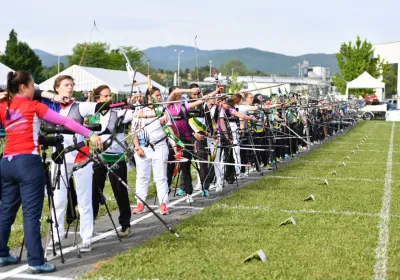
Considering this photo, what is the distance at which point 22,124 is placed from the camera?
20.8 feet

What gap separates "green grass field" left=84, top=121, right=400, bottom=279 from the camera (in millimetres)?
6453

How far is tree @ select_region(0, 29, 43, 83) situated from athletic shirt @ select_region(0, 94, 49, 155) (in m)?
79.5

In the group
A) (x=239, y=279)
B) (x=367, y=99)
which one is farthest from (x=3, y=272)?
(x=367, y=99)

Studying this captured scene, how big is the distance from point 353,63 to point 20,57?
42.7 meters

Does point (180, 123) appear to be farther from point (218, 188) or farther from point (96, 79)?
point (96, 79)

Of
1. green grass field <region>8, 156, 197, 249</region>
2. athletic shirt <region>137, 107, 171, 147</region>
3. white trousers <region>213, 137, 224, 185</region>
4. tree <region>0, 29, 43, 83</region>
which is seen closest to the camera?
green grass field <region>8, 156, 197, 249</region>

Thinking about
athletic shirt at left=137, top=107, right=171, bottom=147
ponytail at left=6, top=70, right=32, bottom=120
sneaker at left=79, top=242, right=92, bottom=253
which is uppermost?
ponytail at left=6, top=70, right=32, bottom=120

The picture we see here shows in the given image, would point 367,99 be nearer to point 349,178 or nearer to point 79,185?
point 349,178

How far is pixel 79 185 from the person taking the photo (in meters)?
7.52

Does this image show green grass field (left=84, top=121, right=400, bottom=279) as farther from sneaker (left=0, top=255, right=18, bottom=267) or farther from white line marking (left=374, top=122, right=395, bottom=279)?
sneaker (left=0, top=255, right=18, bottom=267)

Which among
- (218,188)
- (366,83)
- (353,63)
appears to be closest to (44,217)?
(218,188)

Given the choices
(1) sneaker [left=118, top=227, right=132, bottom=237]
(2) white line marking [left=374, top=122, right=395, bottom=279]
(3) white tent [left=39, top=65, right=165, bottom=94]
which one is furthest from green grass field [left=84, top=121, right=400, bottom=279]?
(3) white tent [left=39, top=65, right=165, bottom=94]

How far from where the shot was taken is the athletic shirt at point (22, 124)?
6.37 meters

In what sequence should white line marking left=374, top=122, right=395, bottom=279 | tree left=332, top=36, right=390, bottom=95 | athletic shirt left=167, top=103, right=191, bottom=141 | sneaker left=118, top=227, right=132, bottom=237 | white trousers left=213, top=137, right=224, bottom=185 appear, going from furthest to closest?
1. tree left=332, top=36, right=390, bottom=95
2. white trousers left=213, top=137, right=224, bottom=185
3. athletic shirt left=167, top=103, right=191, bottom=141
4. sneaker left=118, top=227, right=132, bottom=237
5. white line marking left=374, top=122, right=395, bottom=279
